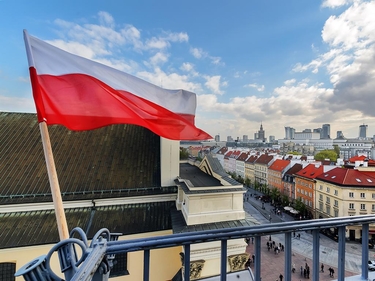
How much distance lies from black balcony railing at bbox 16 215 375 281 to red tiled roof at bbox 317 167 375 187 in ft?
110

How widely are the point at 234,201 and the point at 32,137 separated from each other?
38.5 ft

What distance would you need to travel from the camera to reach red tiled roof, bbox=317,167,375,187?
27913mm

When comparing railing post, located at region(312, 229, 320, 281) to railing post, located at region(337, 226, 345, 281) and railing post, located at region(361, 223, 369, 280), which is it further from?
railing post, located at region(361, 223, 369, 280)

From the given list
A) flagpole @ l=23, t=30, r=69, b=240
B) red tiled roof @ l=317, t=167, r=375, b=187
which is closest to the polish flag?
flagpole @ l=23, t=30, r=69, b=240

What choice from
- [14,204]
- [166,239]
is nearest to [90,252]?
[166,239]

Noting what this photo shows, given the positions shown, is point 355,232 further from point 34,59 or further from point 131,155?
point 34,59

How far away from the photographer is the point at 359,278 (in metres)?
2.33

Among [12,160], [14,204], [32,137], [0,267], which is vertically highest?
[32,137]

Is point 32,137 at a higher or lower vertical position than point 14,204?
higher

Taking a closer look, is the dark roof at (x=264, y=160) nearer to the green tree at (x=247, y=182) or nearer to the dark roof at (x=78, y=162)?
the green tree at (x=247, y=182)

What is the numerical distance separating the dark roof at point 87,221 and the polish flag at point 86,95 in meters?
6.61

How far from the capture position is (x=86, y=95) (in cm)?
403

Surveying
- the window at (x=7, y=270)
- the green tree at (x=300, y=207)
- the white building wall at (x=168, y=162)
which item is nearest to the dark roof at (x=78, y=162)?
the white building wall at (x=168, y=162)

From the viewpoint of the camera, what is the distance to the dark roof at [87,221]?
8336 millimetres
